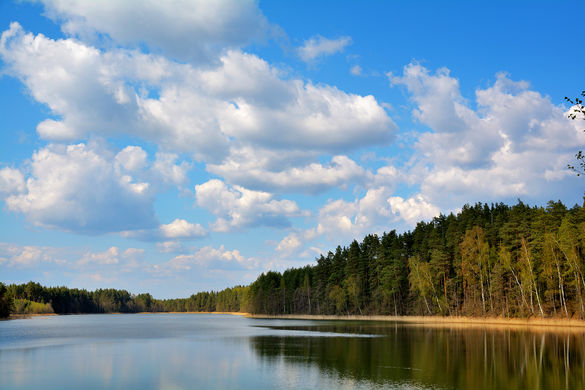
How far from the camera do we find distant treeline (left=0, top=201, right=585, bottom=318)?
79750mm

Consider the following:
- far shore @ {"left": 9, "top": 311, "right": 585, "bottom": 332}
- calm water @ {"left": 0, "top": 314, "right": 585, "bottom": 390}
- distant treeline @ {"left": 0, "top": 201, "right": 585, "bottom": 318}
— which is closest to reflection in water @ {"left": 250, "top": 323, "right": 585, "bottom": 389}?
calm water @ {"left": 0, "top": 314, "right": 585, "bottom": 390}

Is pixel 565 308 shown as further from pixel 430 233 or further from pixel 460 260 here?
pixel 430 233

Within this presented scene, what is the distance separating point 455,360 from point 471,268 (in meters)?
66.7

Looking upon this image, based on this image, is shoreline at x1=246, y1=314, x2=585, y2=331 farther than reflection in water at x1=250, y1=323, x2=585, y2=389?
Yes

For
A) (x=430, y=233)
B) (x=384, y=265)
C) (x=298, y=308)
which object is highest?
(x=430, y=233)

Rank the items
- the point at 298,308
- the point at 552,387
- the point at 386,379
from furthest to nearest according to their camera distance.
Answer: the point at 298,308, the point at 386,379, the point at 552,387

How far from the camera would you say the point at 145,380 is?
102 ft

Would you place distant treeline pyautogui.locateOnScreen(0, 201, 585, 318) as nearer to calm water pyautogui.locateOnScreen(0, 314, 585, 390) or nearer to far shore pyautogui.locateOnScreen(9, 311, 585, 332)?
far shore pyautogui.locateOnScreen(9, 311, 585, 332)

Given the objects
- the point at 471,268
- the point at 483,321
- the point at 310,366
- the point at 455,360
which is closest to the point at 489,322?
the point at 483,321

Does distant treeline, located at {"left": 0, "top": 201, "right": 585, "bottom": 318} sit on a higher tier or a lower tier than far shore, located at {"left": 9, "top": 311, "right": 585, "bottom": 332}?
higher

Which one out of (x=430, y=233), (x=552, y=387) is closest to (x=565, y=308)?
(x=430, y=233)

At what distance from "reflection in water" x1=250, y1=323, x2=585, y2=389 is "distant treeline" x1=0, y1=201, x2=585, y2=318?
28.2 meters

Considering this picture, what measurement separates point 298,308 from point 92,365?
14562cm

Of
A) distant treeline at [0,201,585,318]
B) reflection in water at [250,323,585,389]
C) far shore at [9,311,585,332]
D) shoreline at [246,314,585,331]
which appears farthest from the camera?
distant treeline at [0,201,585,318]
